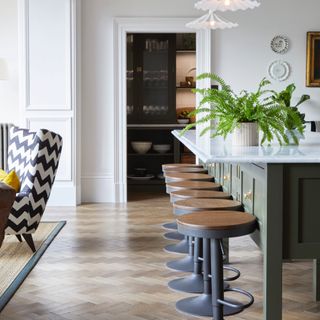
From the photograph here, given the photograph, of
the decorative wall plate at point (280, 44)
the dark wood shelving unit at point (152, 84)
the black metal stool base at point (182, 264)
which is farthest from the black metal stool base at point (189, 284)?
the dark wood shelving unit at point (152, 84)

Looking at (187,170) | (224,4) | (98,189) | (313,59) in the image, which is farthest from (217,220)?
(313,59)

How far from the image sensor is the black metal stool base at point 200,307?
382 centimetres

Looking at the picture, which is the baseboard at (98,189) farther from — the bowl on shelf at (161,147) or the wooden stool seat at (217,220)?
the wooden stool seat at (217,220)

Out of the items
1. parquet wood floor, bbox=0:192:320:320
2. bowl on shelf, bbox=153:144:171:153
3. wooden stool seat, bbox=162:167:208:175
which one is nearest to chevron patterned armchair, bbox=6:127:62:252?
parquet wood floor, bbox=0:192:320:320

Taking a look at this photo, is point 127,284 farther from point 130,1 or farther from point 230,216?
point 130,1

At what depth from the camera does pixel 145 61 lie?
10.1m

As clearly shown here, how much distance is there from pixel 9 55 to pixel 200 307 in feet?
18.7

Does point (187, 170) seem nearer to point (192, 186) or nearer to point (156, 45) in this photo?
point (192, 186)

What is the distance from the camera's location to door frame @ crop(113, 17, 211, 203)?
8.64 metres

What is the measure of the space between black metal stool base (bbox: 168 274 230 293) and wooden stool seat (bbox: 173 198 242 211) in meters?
0.59

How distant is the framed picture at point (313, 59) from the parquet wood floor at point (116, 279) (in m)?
3.16

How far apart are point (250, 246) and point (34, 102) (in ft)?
12.2

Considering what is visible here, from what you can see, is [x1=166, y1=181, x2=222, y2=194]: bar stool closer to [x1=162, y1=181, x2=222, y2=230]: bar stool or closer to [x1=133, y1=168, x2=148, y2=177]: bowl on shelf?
[x1=162, y1=181, x2=222, y2=230]: bar stool

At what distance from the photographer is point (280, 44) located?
8.70 m
